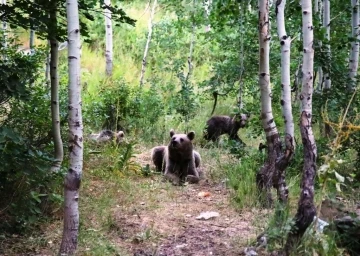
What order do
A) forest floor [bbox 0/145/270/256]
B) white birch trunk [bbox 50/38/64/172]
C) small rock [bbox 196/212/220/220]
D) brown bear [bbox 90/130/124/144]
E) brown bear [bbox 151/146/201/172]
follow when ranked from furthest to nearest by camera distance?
brown bear [bbox 90/130/124/144] < brown bear [bbox 151/146/201/172] < small rock [bbox 196/212/220/220] < white birch trunk [bbox 50/38/64/172] < forest floor [bbox 0/145/270/256]

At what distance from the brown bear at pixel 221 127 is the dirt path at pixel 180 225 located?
13.4 ft

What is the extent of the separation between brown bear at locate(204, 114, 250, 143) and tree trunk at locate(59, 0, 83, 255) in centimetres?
733

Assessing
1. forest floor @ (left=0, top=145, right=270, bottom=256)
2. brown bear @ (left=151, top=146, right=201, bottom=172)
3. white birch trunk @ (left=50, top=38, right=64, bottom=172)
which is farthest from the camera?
brown bear @ (left=151, top=146, right=201, bottom=172)

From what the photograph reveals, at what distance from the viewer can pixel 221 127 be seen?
12492mm

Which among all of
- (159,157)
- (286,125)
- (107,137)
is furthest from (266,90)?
(107,137)

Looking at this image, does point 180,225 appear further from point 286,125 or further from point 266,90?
point 266,90

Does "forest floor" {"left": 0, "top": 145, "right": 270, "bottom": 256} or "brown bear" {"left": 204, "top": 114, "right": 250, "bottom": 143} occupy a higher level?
"brown bear" {"left": 204, "top": 114, "right": 250, "bottom": 143}

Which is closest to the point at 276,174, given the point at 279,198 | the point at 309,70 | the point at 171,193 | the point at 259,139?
the point at 279,198

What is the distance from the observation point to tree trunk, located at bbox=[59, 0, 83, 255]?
467 cm

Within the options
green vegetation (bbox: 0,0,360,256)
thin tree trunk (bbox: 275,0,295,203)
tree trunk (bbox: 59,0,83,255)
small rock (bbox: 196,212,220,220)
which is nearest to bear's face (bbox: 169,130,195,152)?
green vegetation (bbox: 0,0,360,256)

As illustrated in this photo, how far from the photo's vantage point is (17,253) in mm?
5309

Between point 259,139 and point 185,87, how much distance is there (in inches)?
83.2

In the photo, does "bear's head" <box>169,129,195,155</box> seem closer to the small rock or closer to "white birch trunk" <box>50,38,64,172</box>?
the small rock

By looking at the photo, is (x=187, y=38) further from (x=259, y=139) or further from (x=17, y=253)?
(x=17, y=253)
